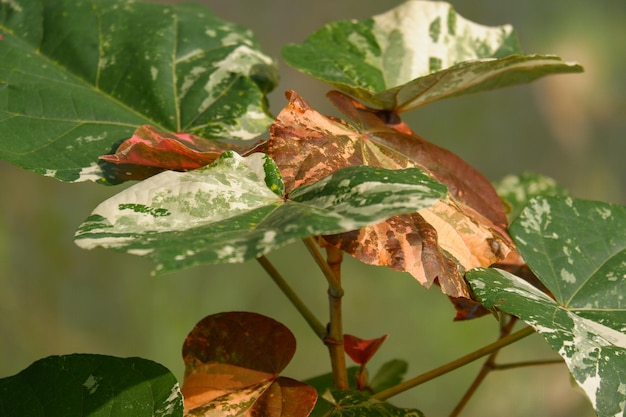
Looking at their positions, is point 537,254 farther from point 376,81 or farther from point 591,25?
point 591,25

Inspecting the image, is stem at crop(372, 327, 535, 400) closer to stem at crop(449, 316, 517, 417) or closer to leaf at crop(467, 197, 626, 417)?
leaf at crop(467, 197, 626, 417)

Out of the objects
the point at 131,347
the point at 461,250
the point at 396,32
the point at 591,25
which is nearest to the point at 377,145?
the point at 461,250

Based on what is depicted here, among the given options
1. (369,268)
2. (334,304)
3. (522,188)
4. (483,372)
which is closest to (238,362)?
(334,304)

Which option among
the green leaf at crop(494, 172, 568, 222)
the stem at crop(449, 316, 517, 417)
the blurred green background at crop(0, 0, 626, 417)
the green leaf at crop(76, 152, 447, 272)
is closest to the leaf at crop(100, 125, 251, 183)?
the green leaf at crop(76, 152, 447, 272)

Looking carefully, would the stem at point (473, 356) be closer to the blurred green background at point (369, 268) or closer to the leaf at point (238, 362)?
the leaf at point (238, 362)

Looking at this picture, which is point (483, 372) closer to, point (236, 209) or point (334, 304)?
point (334, 304)

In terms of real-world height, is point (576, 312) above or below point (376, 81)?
below

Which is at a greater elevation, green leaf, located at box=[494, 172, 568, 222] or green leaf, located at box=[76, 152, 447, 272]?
green leaf, located at box=[76, 152, 447, 272]
